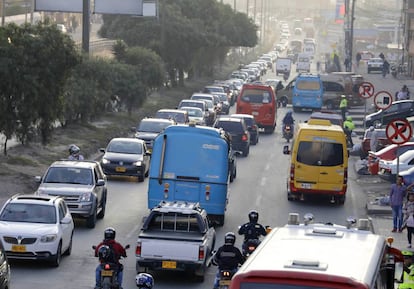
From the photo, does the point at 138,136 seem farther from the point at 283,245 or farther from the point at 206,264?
the point at 283,245

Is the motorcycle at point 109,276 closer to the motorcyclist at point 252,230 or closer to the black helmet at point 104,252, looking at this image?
the black helmet at point 104,252

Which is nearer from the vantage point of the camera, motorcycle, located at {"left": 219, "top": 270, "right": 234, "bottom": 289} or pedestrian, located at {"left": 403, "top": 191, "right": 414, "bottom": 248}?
motorcycle, located at {"left": 219, "top": 270, "right": 234, "bottom": 289}

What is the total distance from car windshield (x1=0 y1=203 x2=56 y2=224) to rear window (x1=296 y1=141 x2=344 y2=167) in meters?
12.1

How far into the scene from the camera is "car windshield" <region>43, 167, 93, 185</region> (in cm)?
3092

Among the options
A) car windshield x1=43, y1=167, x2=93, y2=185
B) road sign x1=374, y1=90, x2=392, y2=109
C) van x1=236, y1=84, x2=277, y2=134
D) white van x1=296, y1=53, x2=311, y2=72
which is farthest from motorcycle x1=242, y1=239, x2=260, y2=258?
white van x1=296, y1=53, x2=311, y2=72

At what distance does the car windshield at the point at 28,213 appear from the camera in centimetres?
2542

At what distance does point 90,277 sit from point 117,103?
38520mm

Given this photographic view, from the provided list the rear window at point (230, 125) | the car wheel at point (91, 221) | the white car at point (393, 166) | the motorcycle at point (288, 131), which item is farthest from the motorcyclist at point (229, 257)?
the motorcycle at point (288, 131)

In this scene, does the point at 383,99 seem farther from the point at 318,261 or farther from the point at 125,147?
the point at 318,261

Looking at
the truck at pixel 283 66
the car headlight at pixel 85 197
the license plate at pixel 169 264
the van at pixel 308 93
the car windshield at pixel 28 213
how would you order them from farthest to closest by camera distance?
the truck at pixel 283 66, the van at pixel 308 93, the car headlight at pixel 85 197, the car windshield at pixel 28 213, the license plate at pixel 169 264

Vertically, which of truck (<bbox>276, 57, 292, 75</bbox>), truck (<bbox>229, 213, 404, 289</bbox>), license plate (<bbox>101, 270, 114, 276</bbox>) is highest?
truck (<bbox>229, 213, 404, 289</bbox>)

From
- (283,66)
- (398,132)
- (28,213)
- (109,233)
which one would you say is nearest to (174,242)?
(109,233)

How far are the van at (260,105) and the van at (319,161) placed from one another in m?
24.2

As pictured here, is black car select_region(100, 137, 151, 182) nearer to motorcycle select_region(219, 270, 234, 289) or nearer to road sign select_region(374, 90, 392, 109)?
road sign select_region(374, 90, 392, 109)
